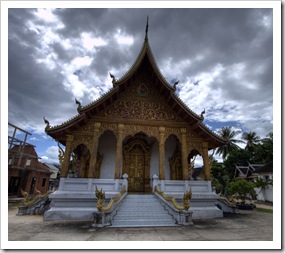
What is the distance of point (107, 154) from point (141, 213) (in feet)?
16.2

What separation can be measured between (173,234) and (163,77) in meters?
7.49

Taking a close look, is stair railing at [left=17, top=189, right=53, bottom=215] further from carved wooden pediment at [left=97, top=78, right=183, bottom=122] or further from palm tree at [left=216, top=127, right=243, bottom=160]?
palm tree at [left=216, top=127, right=243, bottom=160]

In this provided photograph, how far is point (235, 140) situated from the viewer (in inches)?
1465

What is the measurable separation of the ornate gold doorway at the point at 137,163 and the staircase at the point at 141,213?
2.52 meters

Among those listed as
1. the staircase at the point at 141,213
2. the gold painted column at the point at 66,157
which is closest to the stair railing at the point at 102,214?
the staircase at the point at 141,213

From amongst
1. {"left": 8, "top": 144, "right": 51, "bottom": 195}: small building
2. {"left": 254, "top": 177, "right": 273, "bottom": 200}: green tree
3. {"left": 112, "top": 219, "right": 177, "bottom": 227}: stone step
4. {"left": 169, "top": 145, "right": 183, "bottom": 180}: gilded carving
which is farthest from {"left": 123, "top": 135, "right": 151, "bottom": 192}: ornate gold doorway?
{"left": 254, "top": 177, "right": 273, "bottom": 200}: green tree

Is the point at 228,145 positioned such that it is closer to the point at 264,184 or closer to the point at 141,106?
the point at 264,184

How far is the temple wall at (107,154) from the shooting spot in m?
10.6

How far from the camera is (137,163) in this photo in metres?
11.1

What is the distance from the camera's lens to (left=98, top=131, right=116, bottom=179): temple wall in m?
10.6

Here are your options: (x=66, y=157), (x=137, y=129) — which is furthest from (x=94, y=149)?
(x=137, y=129)

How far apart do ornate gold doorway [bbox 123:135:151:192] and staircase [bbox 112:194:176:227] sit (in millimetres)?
2520

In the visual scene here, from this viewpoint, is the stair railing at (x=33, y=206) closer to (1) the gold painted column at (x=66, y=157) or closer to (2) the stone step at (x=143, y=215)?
(1) the gold painted column at (x=66, y=157)

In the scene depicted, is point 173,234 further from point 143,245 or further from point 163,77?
point 163,77
